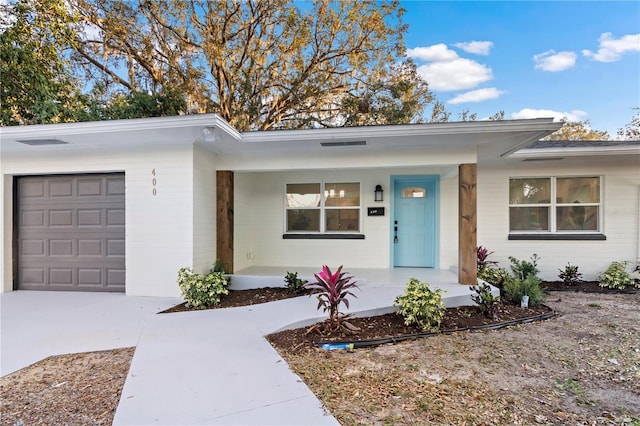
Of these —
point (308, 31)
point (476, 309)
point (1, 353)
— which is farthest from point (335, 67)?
point (1, 353)

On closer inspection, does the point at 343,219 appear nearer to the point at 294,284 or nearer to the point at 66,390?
the point at 294,284

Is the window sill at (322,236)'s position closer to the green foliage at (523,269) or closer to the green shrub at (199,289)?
the green shrub at (199,289)

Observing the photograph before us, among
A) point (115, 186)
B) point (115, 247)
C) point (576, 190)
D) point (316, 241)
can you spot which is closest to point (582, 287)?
point (576, 190)

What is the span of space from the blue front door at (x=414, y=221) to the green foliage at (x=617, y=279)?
337 centimetres

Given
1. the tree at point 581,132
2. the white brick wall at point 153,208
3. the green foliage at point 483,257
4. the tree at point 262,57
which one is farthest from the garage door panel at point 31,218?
the tree at point 581,132

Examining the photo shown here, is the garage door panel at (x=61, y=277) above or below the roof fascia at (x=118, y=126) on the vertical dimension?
below

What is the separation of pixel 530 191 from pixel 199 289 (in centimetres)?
716

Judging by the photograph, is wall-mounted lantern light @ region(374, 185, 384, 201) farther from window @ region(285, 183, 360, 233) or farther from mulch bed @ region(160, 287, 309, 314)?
mulch bed @ region(160, 287, 309, 314)

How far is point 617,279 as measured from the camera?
639cm

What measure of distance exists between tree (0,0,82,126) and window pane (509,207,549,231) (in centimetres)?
1137

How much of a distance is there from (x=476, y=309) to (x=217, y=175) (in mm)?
4914

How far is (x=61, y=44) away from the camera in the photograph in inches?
341

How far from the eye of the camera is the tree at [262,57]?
9727 millimetres

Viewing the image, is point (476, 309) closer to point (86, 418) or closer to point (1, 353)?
point (86, 418)
